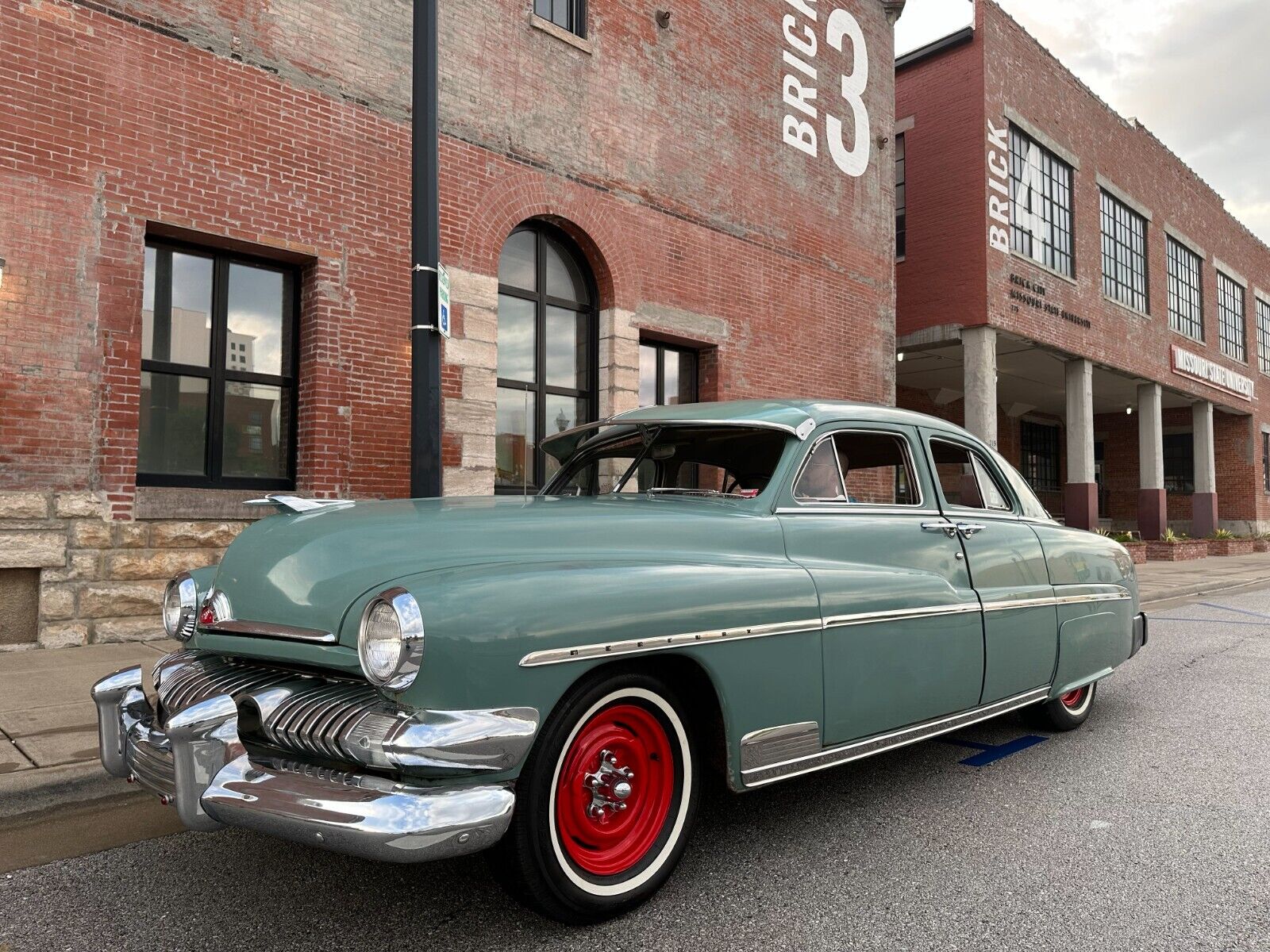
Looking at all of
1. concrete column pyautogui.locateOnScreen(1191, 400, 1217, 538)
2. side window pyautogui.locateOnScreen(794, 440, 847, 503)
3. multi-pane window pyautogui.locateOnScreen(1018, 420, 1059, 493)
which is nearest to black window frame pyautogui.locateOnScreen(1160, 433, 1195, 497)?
multi-pane window pyautogui.locateOnScreen(1018, 420, 1059, 493)

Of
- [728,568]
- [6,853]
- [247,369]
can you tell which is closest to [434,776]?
[728,568]

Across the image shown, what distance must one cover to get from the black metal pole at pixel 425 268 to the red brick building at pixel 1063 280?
13.1 metres

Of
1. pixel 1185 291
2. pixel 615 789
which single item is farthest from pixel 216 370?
pixel 1185 291

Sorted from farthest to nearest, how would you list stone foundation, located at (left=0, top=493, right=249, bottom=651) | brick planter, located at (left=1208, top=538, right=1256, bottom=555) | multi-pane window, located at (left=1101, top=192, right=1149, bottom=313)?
brick planter, located at (left=1208, top=538, right=1256, bottom=555), multi-pane window, located at (left=1101, top=192, right=1149, bottom=313), stone foundation, located at (left=0, top=493, right=249, bottom=651)

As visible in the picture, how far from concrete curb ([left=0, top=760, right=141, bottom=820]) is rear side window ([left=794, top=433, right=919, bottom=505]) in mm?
3007

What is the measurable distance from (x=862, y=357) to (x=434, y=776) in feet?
40.6

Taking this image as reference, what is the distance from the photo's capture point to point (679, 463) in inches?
158

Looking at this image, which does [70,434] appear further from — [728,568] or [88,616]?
[728,568]

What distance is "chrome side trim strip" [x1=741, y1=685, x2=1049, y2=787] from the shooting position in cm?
304

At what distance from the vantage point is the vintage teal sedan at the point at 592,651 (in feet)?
7.75

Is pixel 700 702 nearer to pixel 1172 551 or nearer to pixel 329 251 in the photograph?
pixel 329 251

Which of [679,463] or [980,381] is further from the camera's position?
[980,381]

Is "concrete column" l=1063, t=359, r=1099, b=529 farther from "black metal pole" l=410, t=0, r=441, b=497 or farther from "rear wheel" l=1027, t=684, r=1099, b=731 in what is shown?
Answer: "black metal pole" l=410, t=0, r=441, b=497

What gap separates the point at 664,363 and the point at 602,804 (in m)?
9.04
